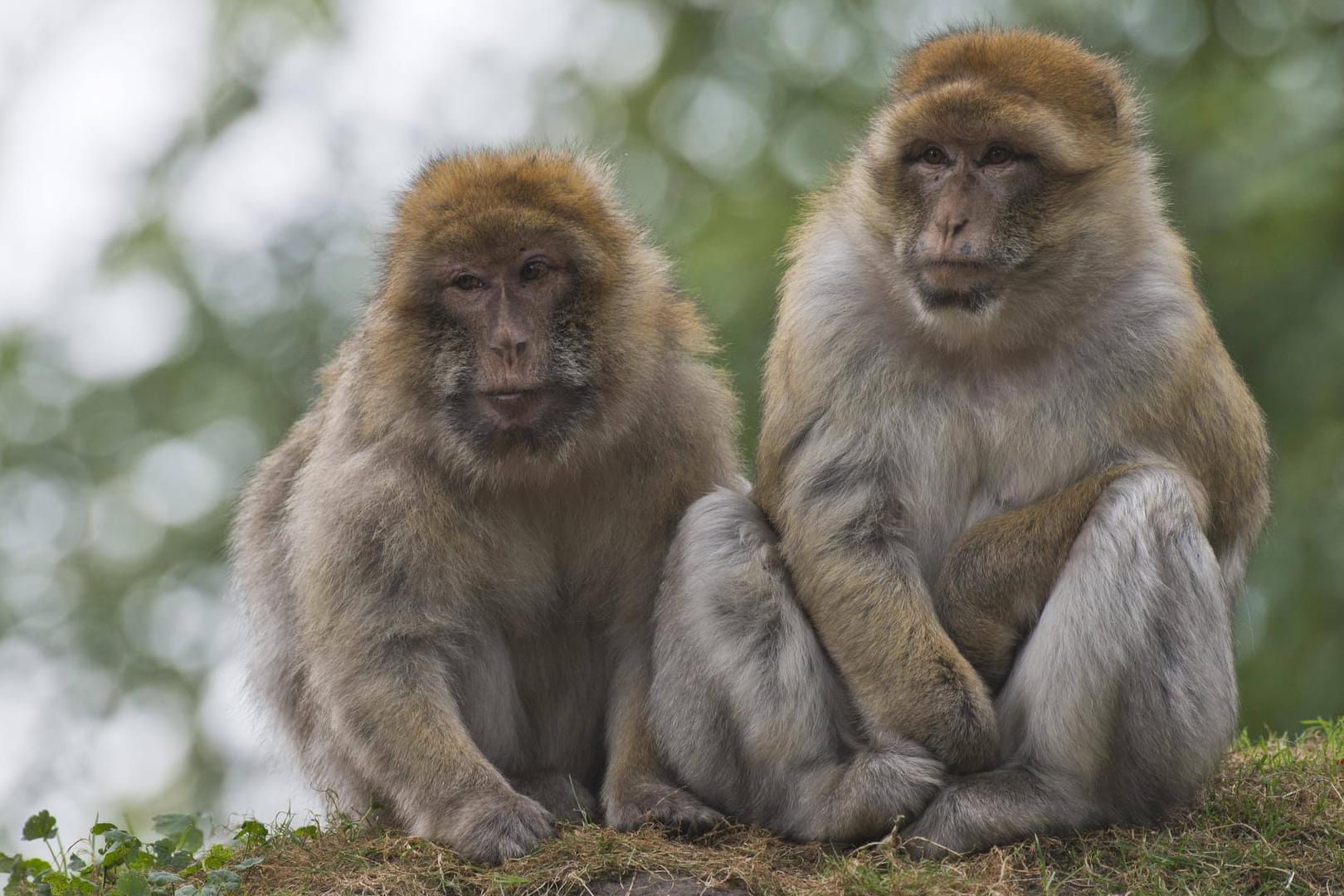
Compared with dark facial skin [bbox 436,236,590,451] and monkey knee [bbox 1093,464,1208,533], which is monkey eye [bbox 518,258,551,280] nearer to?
dark facial skin [bbox 436,236,590,451]

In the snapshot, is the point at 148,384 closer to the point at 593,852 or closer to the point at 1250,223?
the point at 1250,223

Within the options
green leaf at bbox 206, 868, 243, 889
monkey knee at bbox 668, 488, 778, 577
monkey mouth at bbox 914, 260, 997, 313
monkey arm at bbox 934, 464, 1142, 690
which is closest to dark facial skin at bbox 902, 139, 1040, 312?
monkey mouth at bbox 914, 260, 997, 313

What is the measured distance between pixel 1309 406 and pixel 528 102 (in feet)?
25.7

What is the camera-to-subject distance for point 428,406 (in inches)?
208

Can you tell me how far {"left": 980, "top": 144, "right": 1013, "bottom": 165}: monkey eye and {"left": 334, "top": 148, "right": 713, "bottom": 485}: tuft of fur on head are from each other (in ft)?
3.94

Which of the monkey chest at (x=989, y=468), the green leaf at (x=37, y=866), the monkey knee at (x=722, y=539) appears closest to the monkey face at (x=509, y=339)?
the monkey knee at (x=722, y=539)

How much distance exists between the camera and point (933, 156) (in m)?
5.04

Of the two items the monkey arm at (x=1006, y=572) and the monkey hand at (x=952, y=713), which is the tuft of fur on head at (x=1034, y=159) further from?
the monkey hand at (x=952, y=713)

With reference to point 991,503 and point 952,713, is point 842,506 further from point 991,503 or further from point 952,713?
point 952,713

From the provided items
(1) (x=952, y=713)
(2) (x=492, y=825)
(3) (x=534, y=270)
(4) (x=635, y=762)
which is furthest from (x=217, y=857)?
(1) (x=952, y=713)

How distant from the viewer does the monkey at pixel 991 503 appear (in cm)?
479

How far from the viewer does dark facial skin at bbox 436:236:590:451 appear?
200 inches

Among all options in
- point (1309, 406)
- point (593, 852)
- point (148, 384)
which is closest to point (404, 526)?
point (593, 852)

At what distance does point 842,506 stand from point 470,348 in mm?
Answer: 1214
